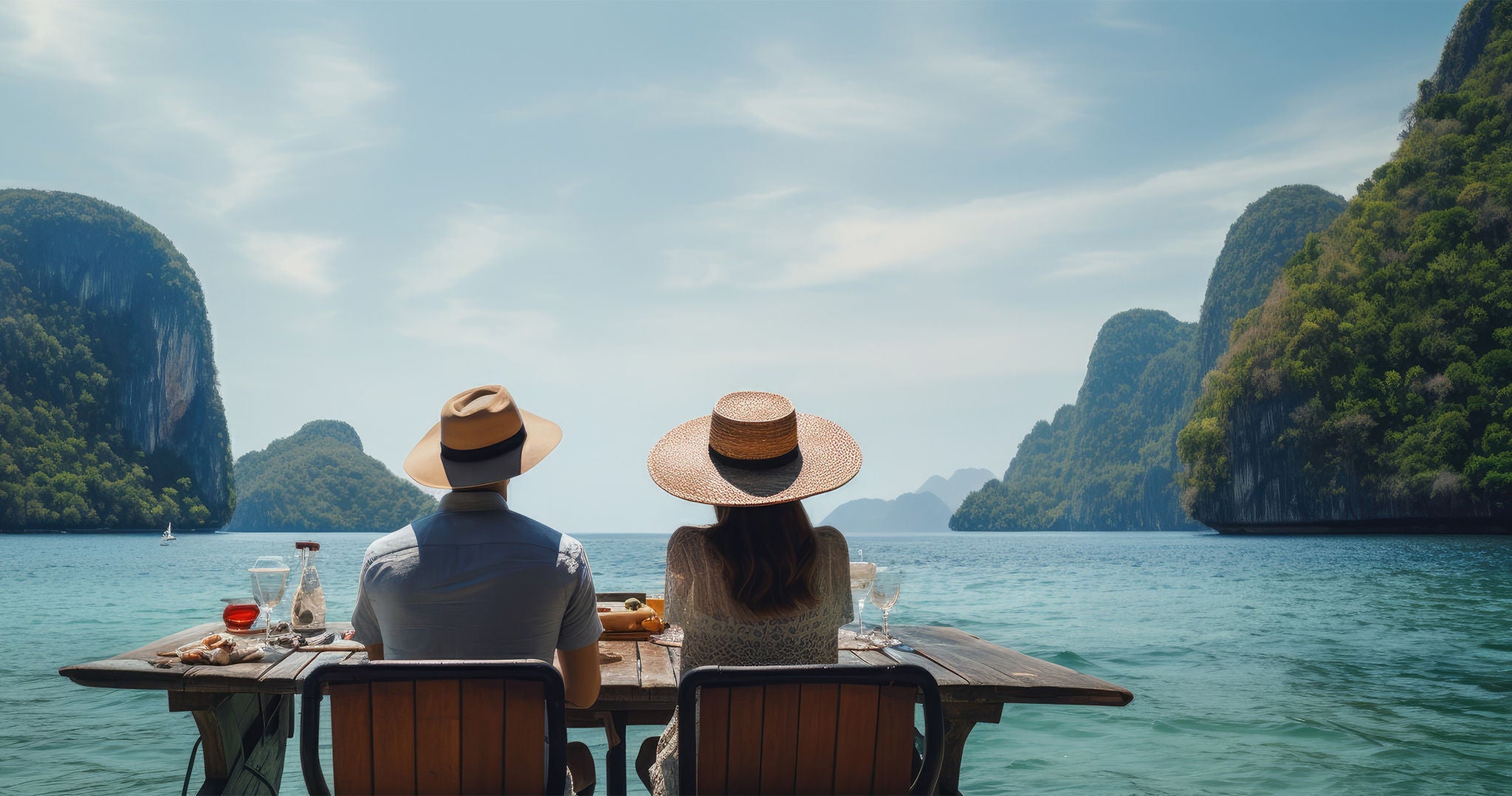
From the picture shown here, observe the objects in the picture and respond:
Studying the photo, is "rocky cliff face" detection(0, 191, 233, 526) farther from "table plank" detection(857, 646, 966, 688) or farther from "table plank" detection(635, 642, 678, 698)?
→ "table plank" detection(857, 646, 966, 688)

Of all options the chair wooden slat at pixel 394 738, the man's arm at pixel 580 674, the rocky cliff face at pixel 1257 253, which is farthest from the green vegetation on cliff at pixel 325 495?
the chair wooden slat at pixel 394 738

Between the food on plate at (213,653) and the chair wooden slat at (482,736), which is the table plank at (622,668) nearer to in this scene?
the chair wooden slat at (482,736)

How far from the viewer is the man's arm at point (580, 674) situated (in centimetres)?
235

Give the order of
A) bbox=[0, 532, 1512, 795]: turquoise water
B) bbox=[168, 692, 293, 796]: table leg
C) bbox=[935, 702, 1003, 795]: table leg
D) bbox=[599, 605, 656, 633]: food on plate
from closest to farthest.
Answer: bbox=[935, 702, 1003, 795]: table leg < bbox=[168, 692, 293, 796]: table leg < bbox=[599, 605, 656, 633]: food on plate < bbox=[0, 532, 1512, 795]: turquoise water

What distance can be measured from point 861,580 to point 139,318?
10411 cm

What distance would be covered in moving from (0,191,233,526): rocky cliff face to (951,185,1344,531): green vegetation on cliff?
90632mm

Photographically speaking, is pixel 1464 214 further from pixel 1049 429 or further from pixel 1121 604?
pixel 1049 429

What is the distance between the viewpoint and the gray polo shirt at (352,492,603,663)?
2152 mm

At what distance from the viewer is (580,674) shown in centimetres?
237

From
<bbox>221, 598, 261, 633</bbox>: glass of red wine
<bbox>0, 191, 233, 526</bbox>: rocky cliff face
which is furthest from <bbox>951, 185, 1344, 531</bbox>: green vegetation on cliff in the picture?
<bbox>221, 598, 261, 633</bbox>: glass of red wine

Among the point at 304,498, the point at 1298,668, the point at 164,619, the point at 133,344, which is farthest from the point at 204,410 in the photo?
the point at 1298,668

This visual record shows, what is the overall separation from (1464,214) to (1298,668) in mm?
41673

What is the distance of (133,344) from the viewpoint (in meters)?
86.4

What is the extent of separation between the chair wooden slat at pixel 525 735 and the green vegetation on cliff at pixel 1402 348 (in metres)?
45.4
